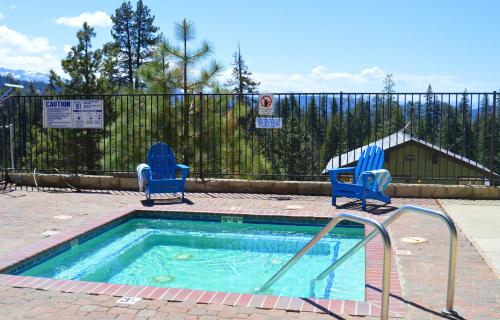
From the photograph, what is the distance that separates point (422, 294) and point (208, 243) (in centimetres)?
291

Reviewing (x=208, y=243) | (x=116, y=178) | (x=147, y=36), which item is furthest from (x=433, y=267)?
(x=147, y=36)

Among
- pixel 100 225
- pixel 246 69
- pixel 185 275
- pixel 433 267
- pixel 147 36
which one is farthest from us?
pixel 246 69

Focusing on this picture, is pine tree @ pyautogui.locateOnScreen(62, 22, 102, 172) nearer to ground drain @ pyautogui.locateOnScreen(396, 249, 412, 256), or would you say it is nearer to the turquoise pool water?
the turquoise pool water

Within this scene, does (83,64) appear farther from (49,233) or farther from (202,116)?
(49,233)

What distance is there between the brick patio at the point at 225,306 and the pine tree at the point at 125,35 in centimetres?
2867

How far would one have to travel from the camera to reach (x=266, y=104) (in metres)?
8.82

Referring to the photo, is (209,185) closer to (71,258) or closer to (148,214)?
(148,214)

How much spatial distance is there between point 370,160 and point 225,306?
4698 mm

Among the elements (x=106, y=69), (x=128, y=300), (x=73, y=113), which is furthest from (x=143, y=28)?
(x=128, y=300)

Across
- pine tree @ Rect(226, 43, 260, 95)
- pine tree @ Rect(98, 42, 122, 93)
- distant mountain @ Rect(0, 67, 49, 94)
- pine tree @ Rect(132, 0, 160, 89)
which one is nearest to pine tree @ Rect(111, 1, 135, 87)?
pine tree @ Rect(132, 0, 160, 89)

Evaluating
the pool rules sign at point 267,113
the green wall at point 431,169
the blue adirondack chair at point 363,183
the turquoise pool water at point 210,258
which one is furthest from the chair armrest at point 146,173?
the green wall at point 431,169

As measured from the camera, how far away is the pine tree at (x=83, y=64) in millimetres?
25250

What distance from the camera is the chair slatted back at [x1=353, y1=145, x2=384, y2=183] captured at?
24.1 ft

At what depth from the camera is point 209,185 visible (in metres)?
→ 8.91
